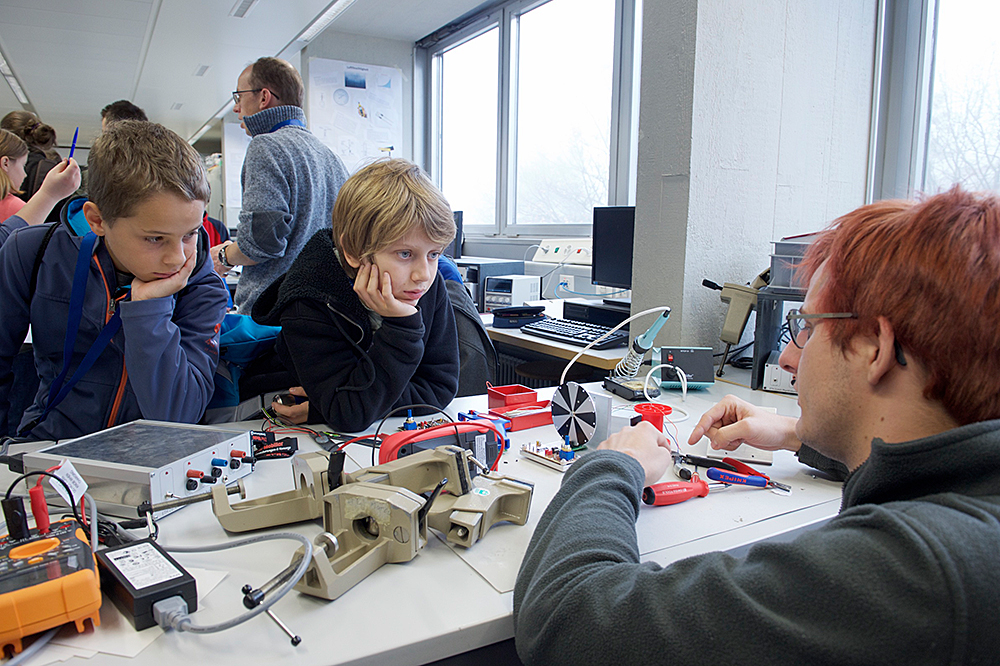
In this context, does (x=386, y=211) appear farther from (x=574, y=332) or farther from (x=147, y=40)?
(x=147, y=40)

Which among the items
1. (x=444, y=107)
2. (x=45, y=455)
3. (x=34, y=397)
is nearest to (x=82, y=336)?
(x=34, y=397)

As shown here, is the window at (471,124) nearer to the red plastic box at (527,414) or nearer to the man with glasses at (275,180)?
the man with glasses at (275,180)

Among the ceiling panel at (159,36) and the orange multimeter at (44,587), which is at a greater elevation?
the ceiling panel at (159,36)

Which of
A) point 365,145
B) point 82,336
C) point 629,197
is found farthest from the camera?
point 365,145

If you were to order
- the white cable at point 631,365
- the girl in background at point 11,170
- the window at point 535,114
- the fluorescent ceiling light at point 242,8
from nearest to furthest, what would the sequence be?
the white cable at point 631,365, the girl in background at point 11,170, the window at point 535,114, the fluorescent ceiling light at point 242,8

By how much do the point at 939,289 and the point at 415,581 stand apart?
645mm

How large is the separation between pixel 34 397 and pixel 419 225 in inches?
37.7

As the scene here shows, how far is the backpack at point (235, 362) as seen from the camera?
153 cm

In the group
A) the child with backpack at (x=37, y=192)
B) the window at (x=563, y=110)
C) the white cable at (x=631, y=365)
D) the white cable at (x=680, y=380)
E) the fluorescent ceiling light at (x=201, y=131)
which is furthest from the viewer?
the fluorescent ceiling light at (x=201, y=131)

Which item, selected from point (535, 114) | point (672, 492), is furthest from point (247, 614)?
point (535, 114)

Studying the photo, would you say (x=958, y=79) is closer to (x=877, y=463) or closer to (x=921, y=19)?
(x=921, y=19)

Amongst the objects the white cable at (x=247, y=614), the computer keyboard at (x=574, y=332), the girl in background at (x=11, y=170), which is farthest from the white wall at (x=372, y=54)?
the white cable at (x=247, y=614)

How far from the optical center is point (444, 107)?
5.98m

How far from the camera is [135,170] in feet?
4.15
